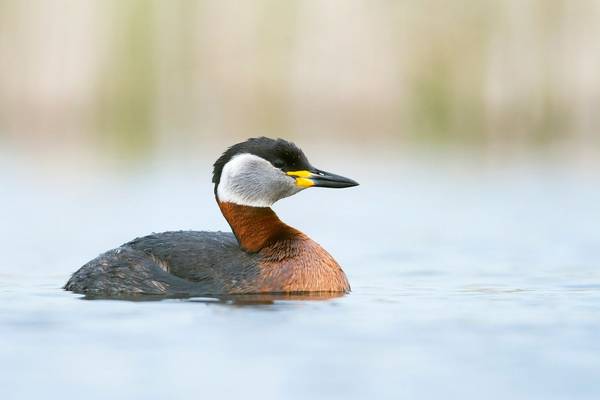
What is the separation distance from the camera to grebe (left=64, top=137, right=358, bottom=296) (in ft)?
29.8

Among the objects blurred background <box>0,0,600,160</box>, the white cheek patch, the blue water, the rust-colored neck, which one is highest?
blurred background <box>0,0,600,160</box>

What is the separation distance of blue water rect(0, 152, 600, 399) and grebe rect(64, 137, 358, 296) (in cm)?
32

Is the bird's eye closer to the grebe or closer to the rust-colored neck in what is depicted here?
the grebe

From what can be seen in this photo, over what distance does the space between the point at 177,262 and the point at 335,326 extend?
187 centimetres

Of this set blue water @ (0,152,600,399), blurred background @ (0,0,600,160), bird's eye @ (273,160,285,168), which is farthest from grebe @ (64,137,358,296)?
blurred background @ (0,0,600,160)

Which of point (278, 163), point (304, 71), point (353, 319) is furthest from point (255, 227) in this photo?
point (304, 71)

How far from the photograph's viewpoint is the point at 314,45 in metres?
25.4

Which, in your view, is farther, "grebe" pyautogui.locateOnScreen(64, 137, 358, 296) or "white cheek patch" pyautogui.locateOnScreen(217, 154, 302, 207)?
"white cheek patch" pyautogui.locateOnScreen(217, 154, 302, 207)

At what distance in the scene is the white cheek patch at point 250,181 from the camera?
9570mm

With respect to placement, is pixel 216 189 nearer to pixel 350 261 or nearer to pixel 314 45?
pixel 350 261

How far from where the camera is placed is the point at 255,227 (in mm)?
9547

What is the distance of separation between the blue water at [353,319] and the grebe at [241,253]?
1.04 ft

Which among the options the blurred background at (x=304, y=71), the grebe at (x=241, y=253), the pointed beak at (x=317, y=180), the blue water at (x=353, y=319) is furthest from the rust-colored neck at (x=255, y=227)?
the blurred background at (x=304, y=71)

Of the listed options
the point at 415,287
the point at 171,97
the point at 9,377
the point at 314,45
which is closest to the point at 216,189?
the point at 415,287
